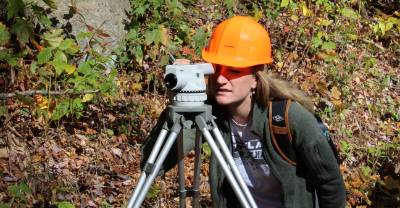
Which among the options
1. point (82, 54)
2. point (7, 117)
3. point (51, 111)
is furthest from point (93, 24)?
point (7, 117)

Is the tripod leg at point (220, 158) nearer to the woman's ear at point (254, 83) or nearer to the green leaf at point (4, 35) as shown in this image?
the woman's ear at point (254, 83)

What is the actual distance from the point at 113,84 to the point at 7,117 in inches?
45.5

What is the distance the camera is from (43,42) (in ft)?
17.3

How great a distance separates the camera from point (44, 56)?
16.4 feet

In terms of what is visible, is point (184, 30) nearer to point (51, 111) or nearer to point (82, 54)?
point (82, 54)

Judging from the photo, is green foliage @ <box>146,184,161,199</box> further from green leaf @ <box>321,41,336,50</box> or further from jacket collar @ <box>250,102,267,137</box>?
green leaf @ <box>321,41,336,50</box>

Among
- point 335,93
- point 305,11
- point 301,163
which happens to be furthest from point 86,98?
point 305,11

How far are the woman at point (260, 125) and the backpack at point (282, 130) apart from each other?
A: 0.09 ft

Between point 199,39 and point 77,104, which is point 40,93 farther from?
point 199,39

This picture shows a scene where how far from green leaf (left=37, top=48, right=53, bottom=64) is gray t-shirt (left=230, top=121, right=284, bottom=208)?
2.66m

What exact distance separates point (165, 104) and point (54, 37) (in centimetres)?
136

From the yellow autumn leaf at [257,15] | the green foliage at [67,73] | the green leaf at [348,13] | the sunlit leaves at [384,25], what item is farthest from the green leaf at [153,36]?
the sunlit leaves at [384,25]

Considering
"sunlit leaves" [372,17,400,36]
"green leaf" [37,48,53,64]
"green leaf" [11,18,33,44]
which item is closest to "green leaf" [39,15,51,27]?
"green leaf" [11,18,33,44]

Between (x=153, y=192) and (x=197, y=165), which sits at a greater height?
(x=197, y=165)
